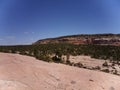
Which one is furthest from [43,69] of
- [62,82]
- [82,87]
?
[82,87]

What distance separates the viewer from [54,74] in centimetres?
1309

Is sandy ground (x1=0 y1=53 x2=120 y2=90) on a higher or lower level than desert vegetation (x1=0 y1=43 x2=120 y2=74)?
lower

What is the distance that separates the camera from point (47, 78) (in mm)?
12352

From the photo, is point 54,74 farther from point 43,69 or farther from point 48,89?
point 48,89

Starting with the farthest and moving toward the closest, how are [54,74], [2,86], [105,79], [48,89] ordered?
[105,79]
[54,74]
[48,89]
[2,86]

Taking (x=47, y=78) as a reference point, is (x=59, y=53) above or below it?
above

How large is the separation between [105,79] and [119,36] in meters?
55.9

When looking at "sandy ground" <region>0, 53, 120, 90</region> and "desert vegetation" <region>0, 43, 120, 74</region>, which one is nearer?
"sandy ground" <region>0, 53, 120, 90</region>

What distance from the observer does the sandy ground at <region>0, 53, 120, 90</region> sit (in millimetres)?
11164

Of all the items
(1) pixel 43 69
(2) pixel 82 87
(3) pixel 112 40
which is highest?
(3) pixel 112 40

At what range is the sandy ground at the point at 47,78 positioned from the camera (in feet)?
36.6

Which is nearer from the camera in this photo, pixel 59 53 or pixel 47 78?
pixel 47 78

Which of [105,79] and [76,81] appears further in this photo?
[105,79]

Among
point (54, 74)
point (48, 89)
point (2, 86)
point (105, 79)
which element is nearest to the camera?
point (2, 86)
